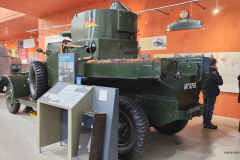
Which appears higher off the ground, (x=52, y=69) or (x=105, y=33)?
(x=105, y=33)

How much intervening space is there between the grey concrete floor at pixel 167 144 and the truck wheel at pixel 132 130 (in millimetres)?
371

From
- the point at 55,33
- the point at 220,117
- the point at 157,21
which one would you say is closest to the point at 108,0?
the point at 157,21

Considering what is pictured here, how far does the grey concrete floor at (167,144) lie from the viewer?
3.51 metres

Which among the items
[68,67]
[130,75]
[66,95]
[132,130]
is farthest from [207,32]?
[66,95]

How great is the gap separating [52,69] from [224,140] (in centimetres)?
403

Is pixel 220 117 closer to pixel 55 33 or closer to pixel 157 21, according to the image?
pixel 157 21

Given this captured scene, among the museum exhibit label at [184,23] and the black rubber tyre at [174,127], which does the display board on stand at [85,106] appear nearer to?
the black rubber tyre at [174,127]

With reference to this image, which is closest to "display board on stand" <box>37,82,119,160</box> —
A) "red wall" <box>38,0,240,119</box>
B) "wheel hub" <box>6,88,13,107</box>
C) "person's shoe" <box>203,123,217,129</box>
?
"person's shoe" <box>203,123,217,129</box>

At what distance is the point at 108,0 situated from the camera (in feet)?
28.3

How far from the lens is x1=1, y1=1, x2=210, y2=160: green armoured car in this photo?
120 inches

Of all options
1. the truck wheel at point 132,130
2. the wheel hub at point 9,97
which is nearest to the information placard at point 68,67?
the truck wheel at point 132,130

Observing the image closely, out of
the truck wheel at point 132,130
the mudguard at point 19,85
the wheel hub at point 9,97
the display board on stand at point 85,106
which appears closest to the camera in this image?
the display board on stand at point 85,106

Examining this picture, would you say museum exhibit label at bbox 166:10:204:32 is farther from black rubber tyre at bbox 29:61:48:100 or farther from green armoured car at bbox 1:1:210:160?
black rubber tyre at bbox 29:61:48:100

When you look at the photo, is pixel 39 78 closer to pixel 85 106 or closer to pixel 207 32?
pixel 85 106
